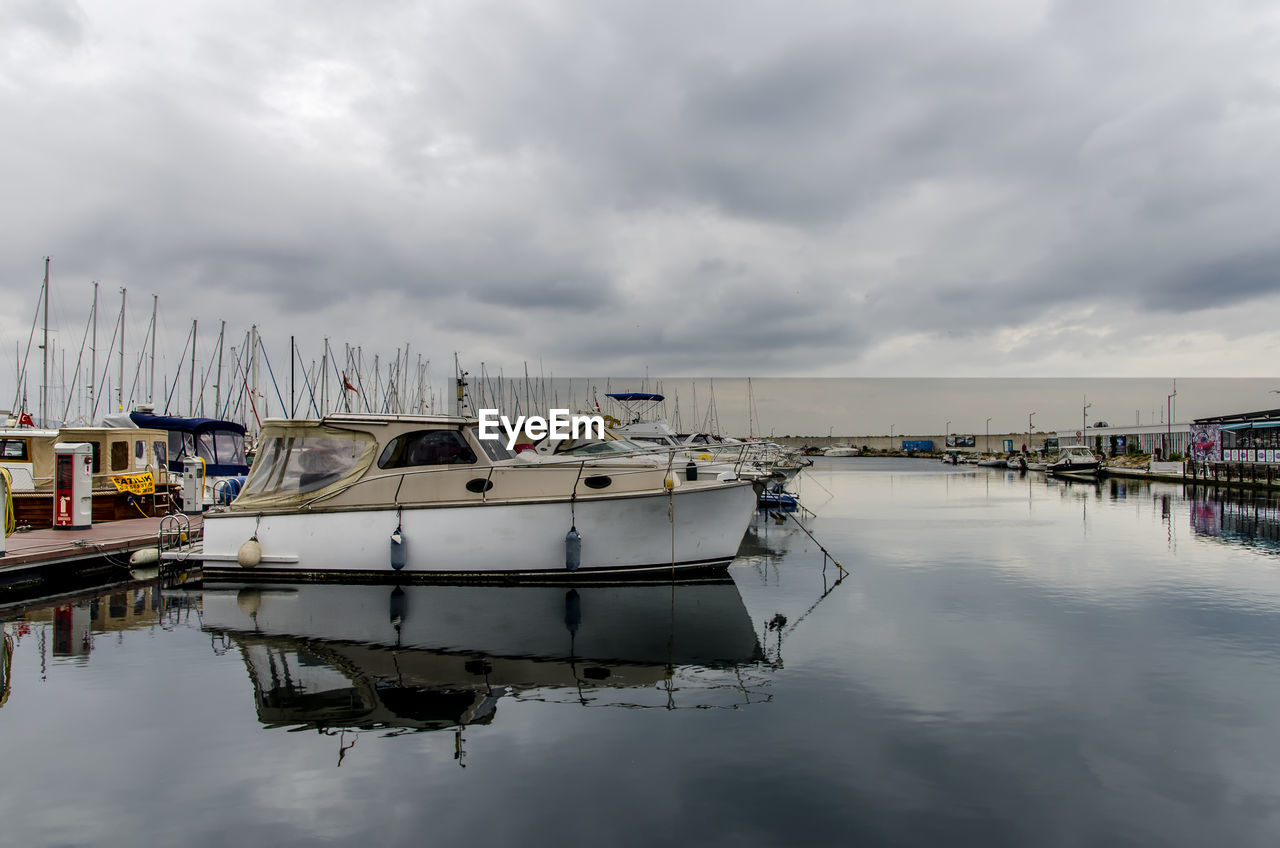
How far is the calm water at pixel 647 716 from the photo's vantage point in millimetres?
5824

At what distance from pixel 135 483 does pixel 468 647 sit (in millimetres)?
16411

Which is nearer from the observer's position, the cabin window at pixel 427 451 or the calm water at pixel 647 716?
the calm water at pixel 647 716

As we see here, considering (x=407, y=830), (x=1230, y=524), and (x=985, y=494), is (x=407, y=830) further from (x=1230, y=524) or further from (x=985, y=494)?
(x=985, y=494)

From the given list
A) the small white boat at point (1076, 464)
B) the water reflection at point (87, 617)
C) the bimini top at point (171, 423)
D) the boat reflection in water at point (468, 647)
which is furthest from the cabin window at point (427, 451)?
the small white boat at point (1076, 464)

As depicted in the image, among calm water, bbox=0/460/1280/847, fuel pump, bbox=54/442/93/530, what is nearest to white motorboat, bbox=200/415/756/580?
calm water, bbox=0/460/1280/847

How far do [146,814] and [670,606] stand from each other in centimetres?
864

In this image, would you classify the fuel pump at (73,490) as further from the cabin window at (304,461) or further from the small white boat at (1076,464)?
the small white boat at (1076,464)

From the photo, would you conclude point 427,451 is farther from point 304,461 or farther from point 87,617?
point 87,617

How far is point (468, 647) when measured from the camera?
10.6 metres

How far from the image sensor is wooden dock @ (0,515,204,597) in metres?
13.9

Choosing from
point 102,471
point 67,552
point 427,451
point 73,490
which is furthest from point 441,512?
point 102,471

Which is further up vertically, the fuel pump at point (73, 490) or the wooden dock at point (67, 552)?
the fuel pump at point (73, 490)

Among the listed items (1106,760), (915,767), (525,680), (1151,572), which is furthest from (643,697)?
(1151,572)

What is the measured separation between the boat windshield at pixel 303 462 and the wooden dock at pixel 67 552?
247cm
